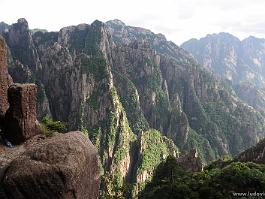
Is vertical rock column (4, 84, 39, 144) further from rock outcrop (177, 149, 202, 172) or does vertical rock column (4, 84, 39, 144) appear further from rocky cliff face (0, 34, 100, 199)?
rock outcrop (177, 149, 202, 172)

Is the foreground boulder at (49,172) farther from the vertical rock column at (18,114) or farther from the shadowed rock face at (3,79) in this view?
the shadowed rock face at (3,79)

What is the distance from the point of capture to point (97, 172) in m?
32.8

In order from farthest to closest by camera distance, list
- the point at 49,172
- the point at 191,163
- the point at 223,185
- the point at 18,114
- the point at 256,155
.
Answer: the point at 191,163
the point at 256,155
the point at 223,185
the point at 18,114
the point at 49,172

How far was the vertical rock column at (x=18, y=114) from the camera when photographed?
125ft

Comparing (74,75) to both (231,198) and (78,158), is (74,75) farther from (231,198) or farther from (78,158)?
(78,158)

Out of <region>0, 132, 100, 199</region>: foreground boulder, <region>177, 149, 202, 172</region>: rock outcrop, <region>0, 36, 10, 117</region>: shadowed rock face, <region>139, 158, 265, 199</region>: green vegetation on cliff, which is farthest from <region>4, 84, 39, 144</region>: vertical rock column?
<region>177, 149, 202, 172</region>: rock outcrop

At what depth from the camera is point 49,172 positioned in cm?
2667

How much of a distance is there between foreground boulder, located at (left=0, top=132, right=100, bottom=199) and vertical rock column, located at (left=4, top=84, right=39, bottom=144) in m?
8.03

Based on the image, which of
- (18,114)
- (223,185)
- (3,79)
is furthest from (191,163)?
(18,114)

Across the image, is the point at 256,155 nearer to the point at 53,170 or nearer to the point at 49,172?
the point at 53,170

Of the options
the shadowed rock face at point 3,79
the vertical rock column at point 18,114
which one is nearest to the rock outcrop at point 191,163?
the shadowed rock face at point 3,79

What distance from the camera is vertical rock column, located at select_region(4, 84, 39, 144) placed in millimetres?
38000

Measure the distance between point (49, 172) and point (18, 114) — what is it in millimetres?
12995

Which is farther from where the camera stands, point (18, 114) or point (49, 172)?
point (18, 114)
